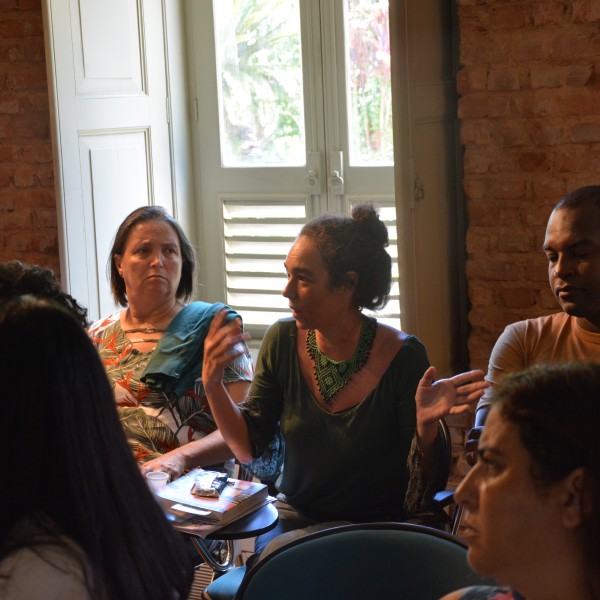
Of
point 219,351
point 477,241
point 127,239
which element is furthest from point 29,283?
point 477,241

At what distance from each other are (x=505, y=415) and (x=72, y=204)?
9.90ft

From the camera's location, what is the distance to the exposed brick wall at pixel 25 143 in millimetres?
4430

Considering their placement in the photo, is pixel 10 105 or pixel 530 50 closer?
pixel 530 50

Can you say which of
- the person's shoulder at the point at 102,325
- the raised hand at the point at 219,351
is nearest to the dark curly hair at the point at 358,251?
the raised hand at the point at 219,351

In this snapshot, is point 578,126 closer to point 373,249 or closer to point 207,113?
point 373,249

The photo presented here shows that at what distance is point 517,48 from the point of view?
3.44 meters

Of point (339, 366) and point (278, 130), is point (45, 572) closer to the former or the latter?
point (339, 366)

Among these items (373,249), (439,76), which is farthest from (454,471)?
(439,76)

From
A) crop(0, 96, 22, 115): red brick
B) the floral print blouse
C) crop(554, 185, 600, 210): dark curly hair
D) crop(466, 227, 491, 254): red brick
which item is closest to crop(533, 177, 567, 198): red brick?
crop(466, 227, 491, 254): red brick

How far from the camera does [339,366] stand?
2.77 metres

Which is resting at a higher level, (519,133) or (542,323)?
(519,133)

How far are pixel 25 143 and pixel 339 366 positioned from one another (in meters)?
2.42

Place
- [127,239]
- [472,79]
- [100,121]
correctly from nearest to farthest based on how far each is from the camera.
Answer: [127,239] < [472,79] < [100,121]

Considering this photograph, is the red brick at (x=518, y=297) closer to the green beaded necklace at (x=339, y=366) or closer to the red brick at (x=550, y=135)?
the red brick at (x=550, y=135)
